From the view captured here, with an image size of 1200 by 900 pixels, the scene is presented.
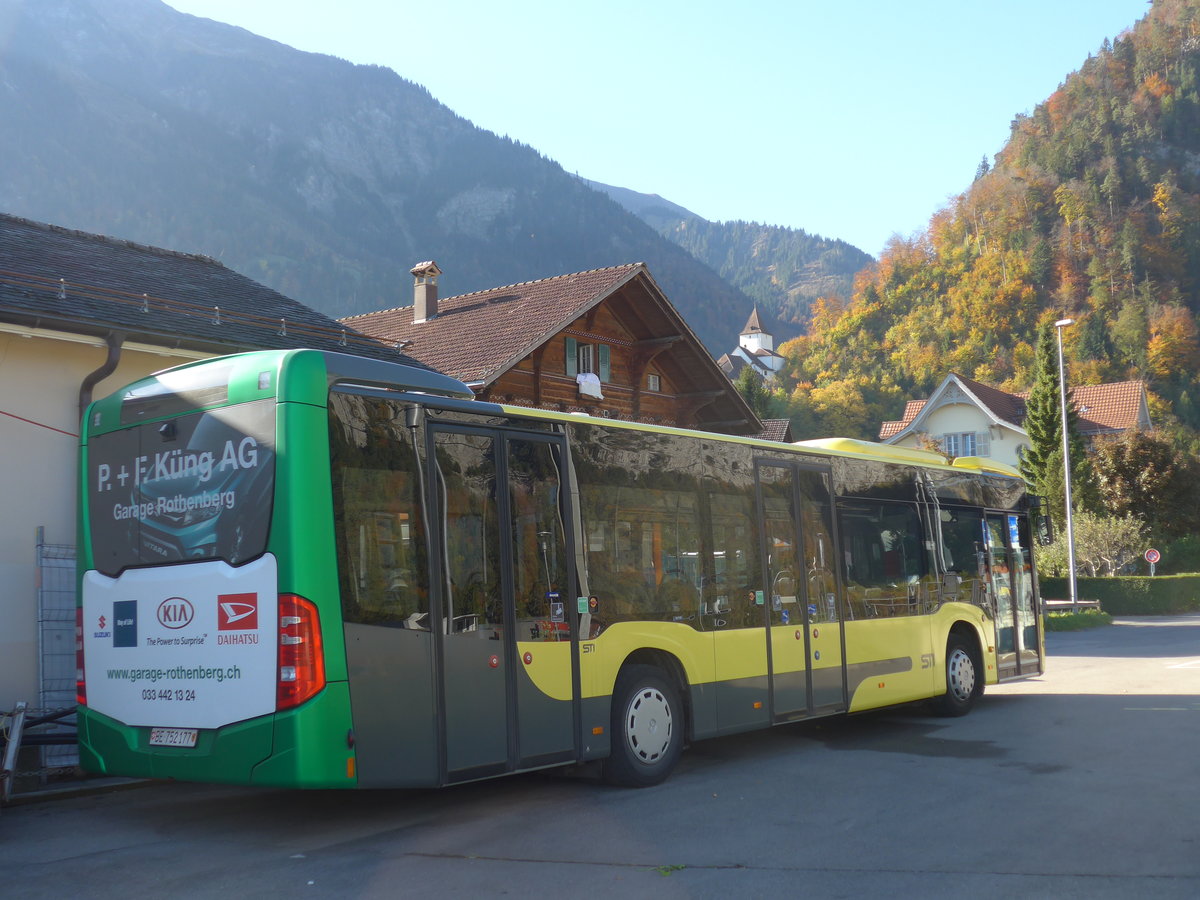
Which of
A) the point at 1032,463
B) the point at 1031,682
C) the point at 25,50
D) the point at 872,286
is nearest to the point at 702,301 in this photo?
the point at 872,286

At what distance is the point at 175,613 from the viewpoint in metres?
7.56

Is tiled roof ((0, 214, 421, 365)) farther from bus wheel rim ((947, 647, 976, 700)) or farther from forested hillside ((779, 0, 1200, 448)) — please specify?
forested hillside ((779, 0, 1200, 448))

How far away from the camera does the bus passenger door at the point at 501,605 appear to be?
7.66 meters

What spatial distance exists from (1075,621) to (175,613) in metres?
31.0

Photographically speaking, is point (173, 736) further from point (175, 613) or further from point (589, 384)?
point (589, 384)

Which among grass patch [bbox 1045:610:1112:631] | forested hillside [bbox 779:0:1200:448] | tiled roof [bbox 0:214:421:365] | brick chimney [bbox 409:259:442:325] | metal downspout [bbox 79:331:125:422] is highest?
forested hillside [bbox 779:0:1200:448]

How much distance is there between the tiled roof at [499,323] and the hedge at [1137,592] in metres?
22.1

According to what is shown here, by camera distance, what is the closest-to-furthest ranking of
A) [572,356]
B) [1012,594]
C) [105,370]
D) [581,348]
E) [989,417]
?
[105,370]
[1012,594]
[572,356]
[581,348]
[989,417]

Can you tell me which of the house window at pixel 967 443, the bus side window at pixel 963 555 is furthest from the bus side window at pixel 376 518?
the house window at pixel 967 443

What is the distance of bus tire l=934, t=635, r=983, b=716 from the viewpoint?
13.4 m

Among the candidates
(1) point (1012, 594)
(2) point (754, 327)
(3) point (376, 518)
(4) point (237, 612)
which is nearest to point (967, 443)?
(1) point (1012, 594)

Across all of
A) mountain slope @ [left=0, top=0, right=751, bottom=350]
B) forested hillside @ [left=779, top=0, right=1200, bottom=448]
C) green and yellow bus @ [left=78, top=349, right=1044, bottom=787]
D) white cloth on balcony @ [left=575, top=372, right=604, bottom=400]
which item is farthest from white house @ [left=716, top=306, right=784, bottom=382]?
green and yellow bus @ [left=78, top=349, right=1044, bottom=787]

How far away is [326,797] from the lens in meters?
9.09

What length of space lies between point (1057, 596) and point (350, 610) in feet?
133
